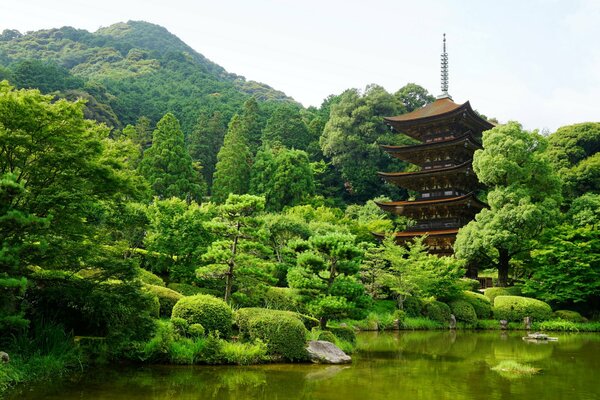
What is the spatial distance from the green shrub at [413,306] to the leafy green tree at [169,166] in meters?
18.8

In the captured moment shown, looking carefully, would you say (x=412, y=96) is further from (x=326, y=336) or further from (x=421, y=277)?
(x=326, y=336)

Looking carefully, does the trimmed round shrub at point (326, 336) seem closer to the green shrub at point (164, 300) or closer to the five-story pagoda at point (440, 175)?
the green shrub at point (164, 300)

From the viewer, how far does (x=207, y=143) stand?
4684 centimetres

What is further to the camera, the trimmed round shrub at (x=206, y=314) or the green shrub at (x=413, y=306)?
the green shrub at (x=413, y=306)

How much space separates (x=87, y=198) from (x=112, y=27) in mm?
124838

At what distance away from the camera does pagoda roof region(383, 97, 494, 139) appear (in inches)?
1251

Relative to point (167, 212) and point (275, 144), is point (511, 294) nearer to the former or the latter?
point (167, 212)

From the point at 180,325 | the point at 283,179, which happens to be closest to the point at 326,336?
the point at 180,325

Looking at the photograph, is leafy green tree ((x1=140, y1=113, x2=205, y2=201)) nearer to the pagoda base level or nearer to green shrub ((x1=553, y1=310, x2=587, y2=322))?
the pagoda base level

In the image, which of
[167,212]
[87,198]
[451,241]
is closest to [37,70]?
[167,212]

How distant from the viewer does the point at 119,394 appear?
757 cm

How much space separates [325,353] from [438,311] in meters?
12.5

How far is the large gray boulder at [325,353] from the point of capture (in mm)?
11516

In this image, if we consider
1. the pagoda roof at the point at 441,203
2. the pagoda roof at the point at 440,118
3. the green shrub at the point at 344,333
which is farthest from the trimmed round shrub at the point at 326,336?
A: the pagoda roof at the point at 440,118
